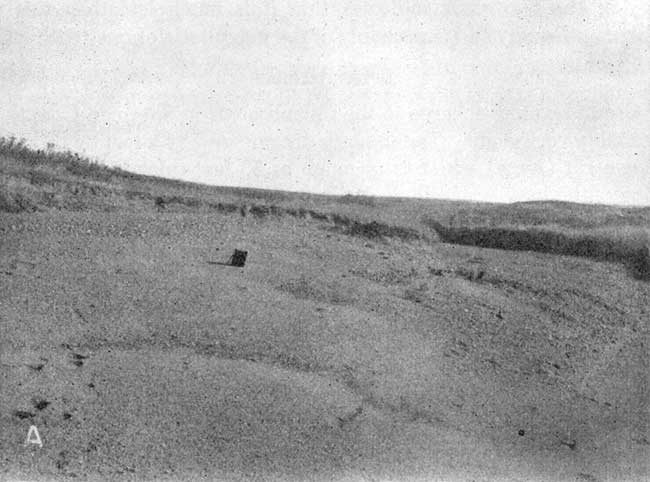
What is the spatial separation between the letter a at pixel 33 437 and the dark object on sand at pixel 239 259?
8.32 ft

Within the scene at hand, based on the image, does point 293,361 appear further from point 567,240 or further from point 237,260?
point 567,240

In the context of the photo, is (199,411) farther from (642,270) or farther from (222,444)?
(642,270)

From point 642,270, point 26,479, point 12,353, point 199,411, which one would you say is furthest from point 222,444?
point 642,270

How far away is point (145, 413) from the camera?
4.83 metres

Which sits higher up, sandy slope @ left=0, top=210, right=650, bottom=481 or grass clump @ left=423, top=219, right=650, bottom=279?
grass clump @ left=423, top=219, right=650, bottom=279

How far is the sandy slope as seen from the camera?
4766mm

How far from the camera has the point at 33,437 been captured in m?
4.50

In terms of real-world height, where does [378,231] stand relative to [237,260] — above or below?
above

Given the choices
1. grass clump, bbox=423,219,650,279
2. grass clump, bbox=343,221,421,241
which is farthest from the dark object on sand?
grass clump, bbox=423,219,650,279

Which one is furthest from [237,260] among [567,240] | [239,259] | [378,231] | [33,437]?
[567,240]

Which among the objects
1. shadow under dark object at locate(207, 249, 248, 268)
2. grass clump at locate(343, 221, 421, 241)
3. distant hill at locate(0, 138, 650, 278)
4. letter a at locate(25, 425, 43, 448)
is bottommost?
letter a at locate(25, 425, 43, 448)

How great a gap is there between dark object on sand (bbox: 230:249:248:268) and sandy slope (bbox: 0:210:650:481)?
10cm

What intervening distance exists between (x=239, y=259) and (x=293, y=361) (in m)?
1.42

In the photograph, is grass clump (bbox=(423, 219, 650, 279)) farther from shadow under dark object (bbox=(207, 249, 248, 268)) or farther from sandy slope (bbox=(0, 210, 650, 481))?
shadow under dark object (bbox=(207, 249, 248, 268))
